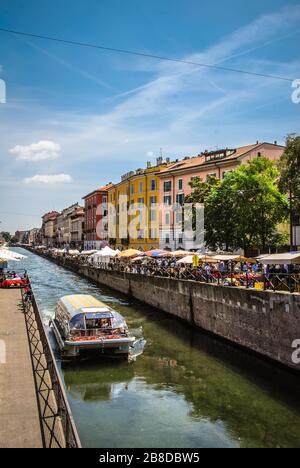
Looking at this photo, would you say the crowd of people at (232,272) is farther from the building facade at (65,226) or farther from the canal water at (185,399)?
the building facade at (65,226)

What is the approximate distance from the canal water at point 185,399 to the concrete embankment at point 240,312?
72cm

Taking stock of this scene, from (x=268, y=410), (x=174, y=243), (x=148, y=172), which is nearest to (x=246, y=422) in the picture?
(x=268, y=410)

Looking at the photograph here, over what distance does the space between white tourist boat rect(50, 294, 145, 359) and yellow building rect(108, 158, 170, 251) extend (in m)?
48.8

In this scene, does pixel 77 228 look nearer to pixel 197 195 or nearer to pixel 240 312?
pixel 197 195

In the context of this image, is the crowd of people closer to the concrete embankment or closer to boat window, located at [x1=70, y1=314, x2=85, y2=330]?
the concrete embankment

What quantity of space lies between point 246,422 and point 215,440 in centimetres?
163

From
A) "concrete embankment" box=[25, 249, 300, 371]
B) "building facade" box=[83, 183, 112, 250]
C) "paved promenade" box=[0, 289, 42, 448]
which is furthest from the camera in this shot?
"building facade" box=[83, 183, 112, 250]

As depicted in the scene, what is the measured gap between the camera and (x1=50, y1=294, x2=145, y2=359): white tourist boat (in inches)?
747

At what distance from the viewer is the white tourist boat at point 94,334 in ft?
62.2

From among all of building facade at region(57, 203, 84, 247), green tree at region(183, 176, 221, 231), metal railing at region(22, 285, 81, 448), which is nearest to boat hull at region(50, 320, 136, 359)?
metal railing at region(22, 285, 81, 448)

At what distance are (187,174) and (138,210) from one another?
15.7 metres

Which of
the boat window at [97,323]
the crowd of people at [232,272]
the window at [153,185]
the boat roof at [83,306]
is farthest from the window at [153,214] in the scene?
the boat window at [97,323]
